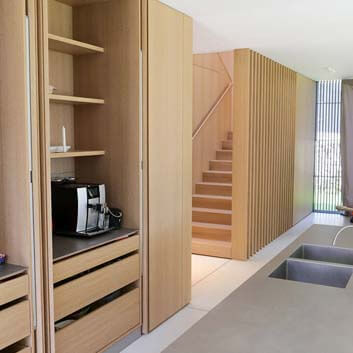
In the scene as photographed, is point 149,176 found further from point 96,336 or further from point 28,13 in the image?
point 28,13

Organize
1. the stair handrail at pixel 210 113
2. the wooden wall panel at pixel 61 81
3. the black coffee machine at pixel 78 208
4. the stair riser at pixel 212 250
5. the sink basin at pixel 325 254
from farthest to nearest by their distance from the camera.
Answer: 1. the stair handrail at pixel 210 113
2. the stair riser at pixel 212 250
3. the wooden wall panel at pixel 61 81
4. the black coffee machine at pixel 78 208
5. the sink basin at pixel 325 254

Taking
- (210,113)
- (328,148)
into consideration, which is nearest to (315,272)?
(210,113)

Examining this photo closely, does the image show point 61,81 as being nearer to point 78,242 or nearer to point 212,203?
point 78,242

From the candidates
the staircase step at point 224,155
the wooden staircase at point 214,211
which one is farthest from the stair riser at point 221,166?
the staircase step at point 224,155

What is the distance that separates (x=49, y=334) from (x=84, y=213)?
2.75ft

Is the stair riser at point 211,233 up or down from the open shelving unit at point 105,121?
down

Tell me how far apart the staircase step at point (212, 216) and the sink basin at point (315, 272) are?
3.65 meters

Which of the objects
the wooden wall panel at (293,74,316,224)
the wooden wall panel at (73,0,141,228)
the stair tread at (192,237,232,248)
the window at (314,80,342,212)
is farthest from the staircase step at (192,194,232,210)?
the window at (314,80,342,212)

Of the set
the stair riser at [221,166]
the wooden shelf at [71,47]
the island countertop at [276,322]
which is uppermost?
the wooden shelf at [71,47]

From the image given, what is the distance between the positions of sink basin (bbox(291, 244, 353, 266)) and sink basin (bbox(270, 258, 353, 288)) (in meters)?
0.20

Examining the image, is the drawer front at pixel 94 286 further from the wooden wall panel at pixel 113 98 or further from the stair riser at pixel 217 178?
the stair riser at pixel 217 178

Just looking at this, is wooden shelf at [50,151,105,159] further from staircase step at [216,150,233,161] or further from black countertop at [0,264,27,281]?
staircase step at [216,150,233,161]

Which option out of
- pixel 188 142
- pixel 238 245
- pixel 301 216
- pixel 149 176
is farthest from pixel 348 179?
pixel 149 176

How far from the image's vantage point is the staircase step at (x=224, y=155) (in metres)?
7.52
